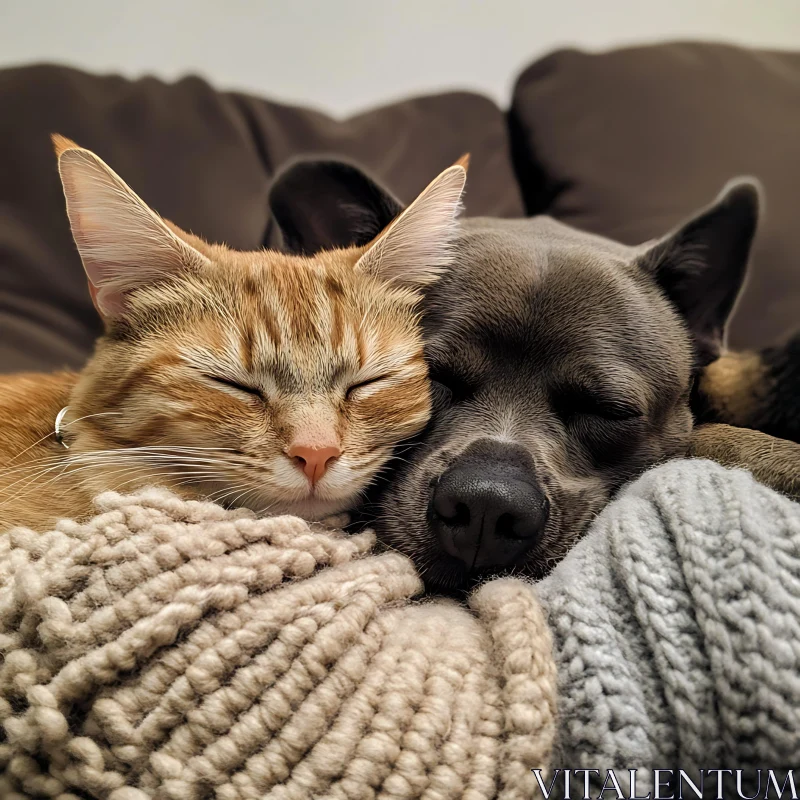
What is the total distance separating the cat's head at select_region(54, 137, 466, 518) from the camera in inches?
28.4

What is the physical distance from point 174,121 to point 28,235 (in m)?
0.45

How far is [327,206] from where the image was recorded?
1085 millimetres

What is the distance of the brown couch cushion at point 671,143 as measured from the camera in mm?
1536

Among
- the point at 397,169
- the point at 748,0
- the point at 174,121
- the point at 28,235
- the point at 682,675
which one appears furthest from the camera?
the point at 748,0

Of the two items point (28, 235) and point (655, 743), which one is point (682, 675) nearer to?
point (655, 743)

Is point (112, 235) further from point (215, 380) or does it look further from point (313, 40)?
point (313, 40)

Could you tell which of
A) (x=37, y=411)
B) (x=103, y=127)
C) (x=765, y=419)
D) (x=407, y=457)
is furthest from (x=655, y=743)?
(x=103, y=127)

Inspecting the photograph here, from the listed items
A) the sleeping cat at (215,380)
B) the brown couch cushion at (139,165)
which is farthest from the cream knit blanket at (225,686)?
the brown couch cushion at (139,165)

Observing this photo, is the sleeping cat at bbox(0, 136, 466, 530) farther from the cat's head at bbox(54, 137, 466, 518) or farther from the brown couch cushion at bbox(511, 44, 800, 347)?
the brown couch cushion at bbox(511, 44, 800, 347)

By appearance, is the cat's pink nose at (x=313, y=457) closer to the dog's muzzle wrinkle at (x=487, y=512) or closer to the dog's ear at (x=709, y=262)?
the dog's muzzle wrinkle at (x=487, y=512)

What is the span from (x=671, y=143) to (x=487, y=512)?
4.37 feet

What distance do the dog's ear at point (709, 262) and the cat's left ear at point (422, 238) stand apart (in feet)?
1.06

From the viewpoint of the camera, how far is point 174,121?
1.59 m

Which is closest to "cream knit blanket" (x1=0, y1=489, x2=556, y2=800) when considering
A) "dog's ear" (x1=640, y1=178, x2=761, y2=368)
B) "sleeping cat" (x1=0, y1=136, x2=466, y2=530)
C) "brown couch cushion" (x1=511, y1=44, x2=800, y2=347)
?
"sleeping cat" (x1=0, y1=136, x2=466, y2=530)
